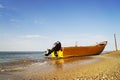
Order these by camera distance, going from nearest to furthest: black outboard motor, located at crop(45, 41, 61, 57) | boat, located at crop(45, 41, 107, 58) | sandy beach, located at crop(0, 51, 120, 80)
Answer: sandy beach, located at crop(0, 51, 120, 80) → black outboard motor, located at crop(45, 41, 61, 57) → boat, located at crop(45, 41, 107, 58)

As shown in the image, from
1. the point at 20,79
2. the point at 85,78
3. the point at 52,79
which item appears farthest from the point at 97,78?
the point at 20,79

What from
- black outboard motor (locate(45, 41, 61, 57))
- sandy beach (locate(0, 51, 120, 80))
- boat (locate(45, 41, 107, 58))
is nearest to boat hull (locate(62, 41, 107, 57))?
boat (locate(45, 41, 107, 58))

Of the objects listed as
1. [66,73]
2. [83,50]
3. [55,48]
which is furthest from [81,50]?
[66,73]

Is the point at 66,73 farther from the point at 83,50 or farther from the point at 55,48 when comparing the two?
the point at 83,50

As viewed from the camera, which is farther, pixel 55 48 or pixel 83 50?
pixel 83 50

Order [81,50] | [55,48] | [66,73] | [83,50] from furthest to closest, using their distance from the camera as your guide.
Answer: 1. [83,50]
2. [81,50]
3. [55,48]
4. [66,73]

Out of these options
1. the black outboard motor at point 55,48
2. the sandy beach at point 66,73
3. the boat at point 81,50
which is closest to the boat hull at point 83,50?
the boat at point 81,50

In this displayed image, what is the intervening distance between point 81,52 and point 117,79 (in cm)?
2634

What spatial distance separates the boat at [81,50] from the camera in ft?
107

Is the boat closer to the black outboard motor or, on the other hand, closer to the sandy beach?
the black outboard motor

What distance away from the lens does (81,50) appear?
3550 cm

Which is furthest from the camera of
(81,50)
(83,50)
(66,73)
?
(83,50)

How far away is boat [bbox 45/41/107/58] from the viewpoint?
3259 cm

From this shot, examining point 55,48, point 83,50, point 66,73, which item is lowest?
point 66,73
